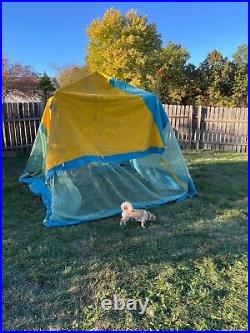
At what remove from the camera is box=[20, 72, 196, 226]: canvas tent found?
399cm

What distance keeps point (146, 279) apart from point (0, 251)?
1.66 metres

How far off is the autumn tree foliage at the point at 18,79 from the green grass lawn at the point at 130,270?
953 cm

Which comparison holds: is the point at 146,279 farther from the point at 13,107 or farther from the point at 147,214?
the point at 13,107

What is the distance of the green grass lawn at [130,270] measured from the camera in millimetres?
2406

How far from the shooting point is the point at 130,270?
296 cm

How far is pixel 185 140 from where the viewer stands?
9.94 metres

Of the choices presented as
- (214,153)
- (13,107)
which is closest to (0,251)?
(13,107)

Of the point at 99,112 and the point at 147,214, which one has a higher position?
the point at 99,112

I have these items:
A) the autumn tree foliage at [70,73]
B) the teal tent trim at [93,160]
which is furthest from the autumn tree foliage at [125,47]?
the teal tent trim at [93,160]

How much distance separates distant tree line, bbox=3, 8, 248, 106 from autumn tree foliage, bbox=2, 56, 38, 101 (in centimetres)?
4

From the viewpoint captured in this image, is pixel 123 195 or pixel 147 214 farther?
pixel 123 195

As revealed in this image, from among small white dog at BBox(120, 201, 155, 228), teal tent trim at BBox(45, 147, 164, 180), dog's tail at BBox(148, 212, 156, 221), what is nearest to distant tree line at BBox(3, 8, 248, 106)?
teal tent trim at BBox(45, 147, 164, 180)

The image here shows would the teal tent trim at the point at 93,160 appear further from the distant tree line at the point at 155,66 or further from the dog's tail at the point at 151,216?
the distant tree line at the point at 155,66

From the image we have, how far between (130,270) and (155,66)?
15.4 metres
